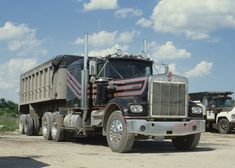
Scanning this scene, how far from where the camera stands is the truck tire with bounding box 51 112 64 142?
61.3 ft

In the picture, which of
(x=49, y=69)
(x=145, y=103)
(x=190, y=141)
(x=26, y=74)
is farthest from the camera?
(x=26, y=74)

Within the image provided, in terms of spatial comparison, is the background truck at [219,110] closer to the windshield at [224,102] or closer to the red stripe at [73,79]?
the windshield at [224,102]

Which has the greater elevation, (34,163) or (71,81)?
(71,81)

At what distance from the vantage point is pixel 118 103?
14.0 meters

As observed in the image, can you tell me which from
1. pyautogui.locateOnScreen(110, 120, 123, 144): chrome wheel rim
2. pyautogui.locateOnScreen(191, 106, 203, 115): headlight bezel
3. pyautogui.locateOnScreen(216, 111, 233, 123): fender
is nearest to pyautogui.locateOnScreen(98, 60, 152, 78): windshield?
pyautogui.locateOnScreen(110, 120, 123, 144): chrome wheel rim

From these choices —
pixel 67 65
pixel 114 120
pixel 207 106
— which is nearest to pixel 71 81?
pixel 67 65

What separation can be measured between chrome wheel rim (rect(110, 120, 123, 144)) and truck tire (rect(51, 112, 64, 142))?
4764 millimetres

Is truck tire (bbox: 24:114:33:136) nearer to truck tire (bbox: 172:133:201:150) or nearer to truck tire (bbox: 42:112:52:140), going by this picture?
truck tire (bbox: 42:112:52:140)

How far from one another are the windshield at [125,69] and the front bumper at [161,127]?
275cm

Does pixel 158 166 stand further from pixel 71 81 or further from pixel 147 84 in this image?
pixel 71 81

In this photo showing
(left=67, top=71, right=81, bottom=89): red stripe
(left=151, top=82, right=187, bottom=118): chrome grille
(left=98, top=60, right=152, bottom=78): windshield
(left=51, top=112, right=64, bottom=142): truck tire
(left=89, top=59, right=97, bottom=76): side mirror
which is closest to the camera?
(left=151, top=82, right=187, bottom=118): chrome grille

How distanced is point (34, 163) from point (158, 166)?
8.78 feet

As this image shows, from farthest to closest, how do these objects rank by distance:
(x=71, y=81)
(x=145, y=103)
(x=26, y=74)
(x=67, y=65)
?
(x=26, y=74) < (x=67, y=65) < (x=71, y=81) < (x=145, y=103)

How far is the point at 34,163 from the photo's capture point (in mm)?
10938
